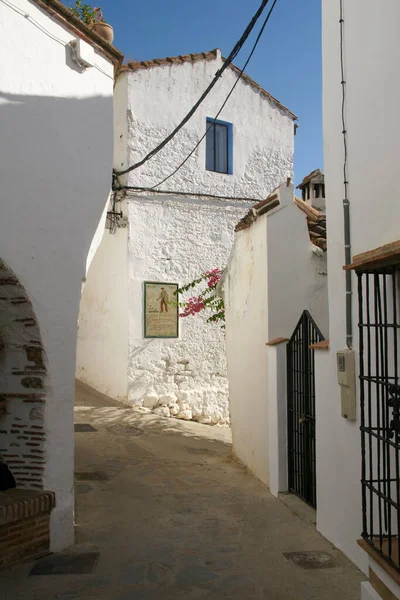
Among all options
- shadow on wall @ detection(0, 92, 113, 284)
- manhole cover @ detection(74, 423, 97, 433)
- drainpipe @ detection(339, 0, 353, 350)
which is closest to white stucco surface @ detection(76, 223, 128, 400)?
manhole cover @ detection(74, 423, 97, 433)

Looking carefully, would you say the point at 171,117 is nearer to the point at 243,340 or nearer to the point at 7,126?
the point at 243,340

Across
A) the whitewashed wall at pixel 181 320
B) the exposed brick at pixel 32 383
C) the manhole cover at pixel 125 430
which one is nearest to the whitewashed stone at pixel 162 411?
the whitewashed wall at pixel 181 320

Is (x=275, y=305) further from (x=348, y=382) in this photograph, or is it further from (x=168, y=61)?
(x=168, y=61)

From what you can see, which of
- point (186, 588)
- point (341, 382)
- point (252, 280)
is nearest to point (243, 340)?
point (252, 280)

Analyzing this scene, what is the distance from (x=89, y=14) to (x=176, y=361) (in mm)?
6385

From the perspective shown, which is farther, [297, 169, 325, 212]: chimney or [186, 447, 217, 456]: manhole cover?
[297, 169, 325, 212]: chimney

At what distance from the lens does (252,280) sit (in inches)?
282

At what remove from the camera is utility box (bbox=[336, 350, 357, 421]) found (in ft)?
13.5

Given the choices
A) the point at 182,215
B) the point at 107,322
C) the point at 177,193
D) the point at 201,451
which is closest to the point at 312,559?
the point at 201,451

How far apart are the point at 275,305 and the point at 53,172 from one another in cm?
312

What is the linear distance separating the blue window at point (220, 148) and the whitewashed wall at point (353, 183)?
7.43 meters

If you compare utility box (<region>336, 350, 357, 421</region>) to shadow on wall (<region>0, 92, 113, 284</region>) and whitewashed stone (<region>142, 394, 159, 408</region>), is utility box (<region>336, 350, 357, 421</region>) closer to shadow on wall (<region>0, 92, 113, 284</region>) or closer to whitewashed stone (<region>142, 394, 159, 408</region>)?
shadow on wall (<region>0, 92, 113, 284</region>)

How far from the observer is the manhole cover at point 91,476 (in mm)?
6568

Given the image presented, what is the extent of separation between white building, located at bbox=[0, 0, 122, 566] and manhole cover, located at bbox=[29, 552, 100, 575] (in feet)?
0.44
